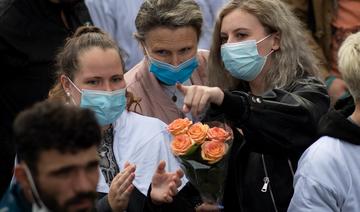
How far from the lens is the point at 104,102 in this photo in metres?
5.16

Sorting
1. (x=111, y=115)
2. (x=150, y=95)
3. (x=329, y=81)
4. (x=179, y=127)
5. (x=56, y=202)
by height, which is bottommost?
(x=329, y=81)

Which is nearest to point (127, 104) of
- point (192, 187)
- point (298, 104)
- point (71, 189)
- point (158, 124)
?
point (158, 124)

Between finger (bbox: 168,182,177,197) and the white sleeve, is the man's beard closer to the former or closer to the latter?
finger (bbox: 168,182,177,197)

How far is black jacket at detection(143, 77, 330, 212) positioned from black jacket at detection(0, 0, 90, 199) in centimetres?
165

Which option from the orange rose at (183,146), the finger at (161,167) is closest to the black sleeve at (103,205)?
the finger at (161,167)

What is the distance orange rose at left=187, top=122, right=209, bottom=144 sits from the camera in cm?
475

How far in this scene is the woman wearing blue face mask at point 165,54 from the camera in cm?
570

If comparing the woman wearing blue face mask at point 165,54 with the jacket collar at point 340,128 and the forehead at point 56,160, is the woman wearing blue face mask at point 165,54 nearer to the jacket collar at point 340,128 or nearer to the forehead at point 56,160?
the jacket collar at point 340,128

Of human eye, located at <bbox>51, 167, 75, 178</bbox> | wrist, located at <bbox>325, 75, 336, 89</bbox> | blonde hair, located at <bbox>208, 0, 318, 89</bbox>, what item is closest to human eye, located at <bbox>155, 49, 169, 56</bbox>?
blonde hair, located at <bbox>208, 0, 318, 89</bbox>

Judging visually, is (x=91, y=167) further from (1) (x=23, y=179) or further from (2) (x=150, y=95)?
(2) (x=150, y=95)

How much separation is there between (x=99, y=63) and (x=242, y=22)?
32.7 inches

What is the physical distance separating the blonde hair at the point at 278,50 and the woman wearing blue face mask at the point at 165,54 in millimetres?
163

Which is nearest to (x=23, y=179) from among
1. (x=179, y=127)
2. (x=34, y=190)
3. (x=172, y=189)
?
(x=34, y=190)

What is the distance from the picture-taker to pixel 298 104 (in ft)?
16.3
